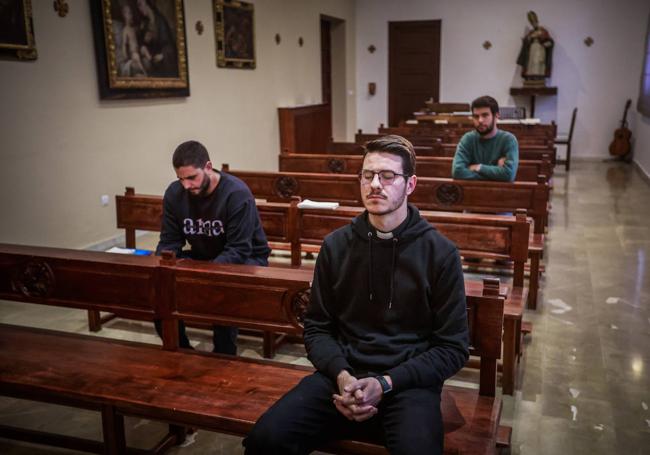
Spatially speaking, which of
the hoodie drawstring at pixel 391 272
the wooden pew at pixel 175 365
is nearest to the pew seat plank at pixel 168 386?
the wooden pew at pixel 175 365

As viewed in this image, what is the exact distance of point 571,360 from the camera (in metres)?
3.55

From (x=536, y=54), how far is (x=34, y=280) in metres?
11.6

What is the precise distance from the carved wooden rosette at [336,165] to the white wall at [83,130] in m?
2.14

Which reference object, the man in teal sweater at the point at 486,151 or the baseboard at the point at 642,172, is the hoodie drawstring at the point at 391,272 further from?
the baseboard at the point at 642,172

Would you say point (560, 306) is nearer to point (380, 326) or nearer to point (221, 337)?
point (221, 337)

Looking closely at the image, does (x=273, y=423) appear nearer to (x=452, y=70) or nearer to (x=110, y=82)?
(x=110, y=82)

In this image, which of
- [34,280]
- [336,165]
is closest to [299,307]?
[34,280]

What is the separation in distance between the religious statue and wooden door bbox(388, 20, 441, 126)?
187 cm

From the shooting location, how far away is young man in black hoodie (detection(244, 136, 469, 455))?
6.36 feet

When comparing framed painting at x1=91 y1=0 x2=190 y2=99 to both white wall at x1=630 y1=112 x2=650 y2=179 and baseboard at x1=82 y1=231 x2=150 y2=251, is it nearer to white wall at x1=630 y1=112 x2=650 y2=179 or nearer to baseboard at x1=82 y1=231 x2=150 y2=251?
baseboard at x1=82 y1=231 x2=150 y2=251

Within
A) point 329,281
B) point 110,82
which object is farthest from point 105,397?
point 110,82

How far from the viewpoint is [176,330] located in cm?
273

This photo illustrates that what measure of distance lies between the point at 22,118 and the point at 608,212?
651cm

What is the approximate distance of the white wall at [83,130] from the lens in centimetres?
529
